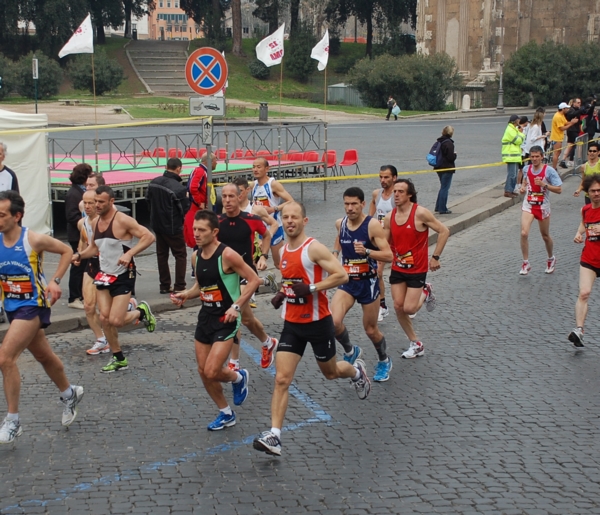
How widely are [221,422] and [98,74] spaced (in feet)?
175

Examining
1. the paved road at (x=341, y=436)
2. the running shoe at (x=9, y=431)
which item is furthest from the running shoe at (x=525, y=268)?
the running shoe at (x=9, y=431)

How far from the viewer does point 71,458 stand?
21.1 feet

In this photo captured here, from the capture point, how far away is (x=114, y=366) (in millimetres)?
8648

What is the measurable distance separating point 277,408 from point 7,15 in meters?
65.3

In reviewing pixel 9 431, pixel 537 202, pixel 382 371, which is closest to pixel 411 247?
pixel 382 371

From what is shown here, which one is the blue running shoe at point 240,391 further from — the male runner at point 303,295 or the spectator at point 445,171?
the spectator at point 445,171

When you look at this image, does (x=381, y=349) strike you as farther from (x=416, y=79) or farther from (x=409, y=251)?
(x=416, y=79)

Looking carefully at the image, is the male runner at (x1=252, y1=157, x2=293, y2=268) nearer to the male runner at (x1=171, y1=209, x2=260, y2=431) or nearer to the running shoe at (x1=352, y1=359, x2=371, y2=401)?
the running shoe at (x1=352, y1=359, x2=371, y2=401)

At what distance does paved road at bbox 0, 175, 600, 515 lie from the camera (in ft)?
18.9

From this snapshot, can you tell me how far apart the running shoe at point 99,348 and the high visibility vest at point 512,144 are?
12.6m

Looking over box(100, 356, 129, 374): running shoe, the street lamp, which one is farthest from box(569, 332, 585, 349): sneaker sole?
the street lamp

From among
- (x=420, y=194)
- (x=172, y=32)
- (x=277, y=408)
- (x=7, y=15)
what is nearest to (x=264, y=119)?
(x=420, y=194)

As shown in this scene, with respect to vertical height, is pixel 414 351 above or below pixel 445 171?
below

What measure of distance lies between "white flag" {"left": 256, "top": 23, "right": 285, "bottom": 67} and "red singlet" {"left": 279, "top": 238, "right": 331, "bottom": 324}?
17896mm
